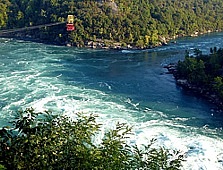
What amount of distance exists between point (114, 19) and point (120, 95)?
24.3m

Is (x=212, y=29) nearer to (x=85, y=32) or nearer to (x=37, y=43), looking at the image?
(x=85, y=32)

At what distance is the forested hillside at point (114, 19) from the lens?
148 feet

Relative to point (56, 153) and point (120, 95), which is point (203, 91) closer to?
point (120, 95)

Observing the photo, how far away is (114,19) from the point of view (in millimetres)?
46875

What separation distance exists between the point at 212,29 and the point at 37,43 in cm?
2800

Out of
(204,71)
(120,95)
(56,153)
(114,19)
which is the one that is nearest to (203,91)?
(204,71)

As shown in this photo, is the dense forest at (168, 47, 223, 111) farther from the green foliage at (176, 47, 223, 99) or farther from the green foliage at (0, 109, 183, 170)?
the green foliage at (0, 109, 183, 170)

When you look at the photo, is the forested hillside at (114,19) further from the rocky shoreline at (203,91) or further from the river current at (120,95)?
the rocky shoreline at (203,91)

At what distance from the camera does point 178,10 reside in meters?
57.3

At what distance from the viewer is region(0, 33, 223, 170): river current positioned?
17.9m

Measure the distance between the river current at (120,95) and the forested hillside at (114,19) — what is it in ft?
20.2

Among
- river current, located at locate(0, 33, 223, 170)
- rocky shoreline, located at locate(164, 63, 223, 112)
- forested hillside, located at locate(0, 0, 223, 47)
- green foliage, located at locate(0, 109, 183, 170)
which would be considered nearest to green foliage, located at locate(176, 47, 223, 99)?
rocky shoreline, located at locate(164, 63, 223, 112)

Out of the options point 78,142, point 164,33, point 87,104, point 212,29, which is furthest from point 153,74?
point 212,29

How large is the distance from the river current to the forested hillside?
6.15m
